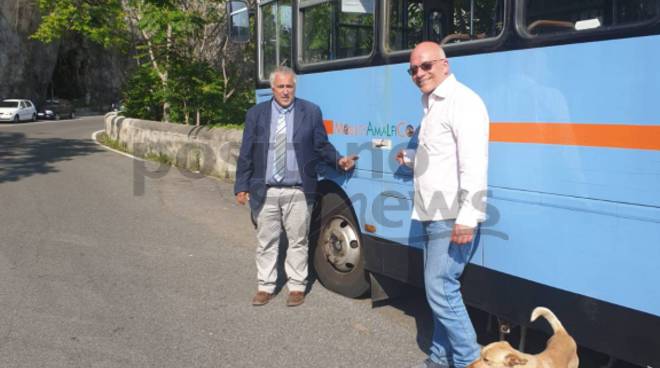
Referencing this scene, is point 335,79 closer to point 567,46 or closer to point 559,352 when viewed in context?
point 567,46

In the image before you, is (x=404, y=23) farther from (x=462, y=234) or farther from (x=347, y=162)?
(x=462, y=234)

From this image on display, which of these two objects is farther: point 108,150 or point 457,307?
point 108,150

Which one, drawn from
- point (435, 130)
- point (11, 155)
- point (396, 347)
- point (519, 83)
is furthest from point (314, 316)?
point (11, 155)

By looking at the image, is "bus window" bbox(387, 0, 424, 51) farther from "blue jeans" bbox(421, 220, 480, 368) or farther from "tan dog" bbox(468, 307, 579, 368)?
"tan dog" bbox(468, 307, 579, 368)

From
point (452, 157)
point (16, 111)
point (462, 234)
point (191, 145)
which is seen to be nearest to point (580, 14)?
point (452, 157)

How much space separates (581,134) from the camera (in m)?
3.11

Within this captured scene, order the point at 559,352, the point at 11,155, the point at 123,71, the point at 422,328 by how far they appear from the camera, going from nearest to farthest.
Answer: the point at 559,352 < the point at 422,328 < the point at 11,155 < the point at 123,71

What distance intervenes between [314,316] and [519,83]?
245 cm

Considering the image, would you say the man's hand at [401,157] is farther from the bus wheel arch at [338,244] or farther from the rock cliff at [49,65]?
the rock cliff at [49,65]

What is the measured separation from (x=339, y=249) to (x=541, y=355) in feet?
7.85

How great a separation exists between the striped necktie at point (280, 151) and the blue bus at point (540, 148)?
0.49m

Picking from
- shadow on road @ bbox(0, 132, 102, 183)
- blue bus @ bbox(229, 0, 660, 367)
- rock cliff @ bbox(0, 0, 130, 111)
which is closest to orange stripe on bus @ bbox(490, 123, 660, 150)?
blue bus @ bbox(229, 0, 660, 367)

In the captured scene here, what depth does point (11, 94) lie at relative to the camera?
48469 millimetres

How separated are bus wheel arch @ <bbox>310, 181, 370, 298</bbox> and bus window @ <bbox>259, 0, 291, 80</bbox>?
4.32 feet
